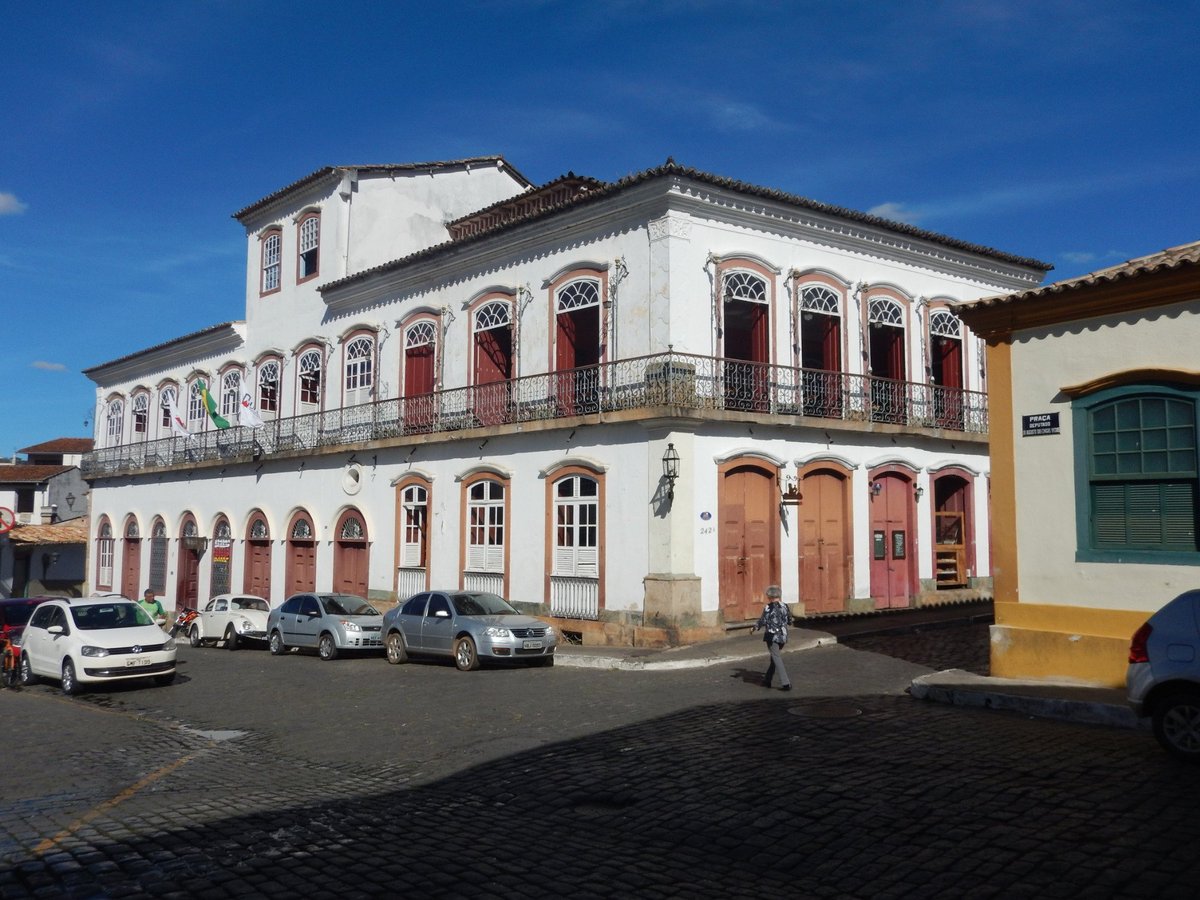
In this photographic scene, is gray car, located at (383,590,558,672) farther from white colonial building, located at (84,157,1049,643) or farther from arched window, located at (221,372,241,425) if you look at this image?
arched window, located at (221,372,241,425)

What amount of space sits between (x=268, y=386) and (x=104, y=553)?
43.6 ft

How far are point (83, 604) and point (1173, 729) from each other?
16.5 meters

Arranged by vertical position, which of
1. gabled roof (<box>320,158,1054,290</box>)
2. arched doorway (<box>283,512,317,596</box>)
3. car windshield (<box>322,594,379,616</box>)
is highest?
gabled roof (<box>320,158,1054,290</box>)

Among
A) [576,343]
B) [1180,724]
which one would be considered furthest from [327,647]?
[1180,724]

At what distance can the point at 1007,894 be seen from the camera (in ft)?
18.9

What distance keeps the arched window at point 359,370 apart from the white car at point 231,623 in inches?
231

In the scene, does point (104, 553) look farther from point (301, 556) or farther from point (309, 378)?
point (309, 378)

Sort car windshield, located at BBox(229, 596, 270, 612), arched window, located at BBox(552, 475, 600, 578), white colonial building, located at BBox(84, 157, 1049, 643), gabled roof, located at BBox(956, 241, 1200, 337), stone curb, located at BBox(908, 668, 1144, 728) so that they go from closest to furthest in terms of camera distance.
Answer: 1. stone curb, located at BBox(908, 668, 1144, 728)
2. gabled roof, located at BBox(956, 241, 1200, 337)
3. white colonial building, located at BBox(84, 157, 1049, 643)
4. arched window, located at BBox(552, 475, 600, 578)
5. car windshield, located at BBox(229, 596, 270, 612)

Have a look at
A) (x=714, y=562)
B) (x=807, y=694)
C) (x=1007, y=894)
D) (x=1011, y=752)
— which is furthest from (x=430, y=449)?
(x=1007, y=894)

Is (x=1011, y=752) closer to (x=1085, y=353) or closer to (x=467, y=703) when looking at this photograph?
(x=1085, y=353)

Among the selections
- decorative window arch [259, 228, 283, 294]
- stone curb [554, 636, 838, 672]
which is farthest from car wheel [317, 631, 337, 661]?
decorative window arch [259, 228, 283, 294]

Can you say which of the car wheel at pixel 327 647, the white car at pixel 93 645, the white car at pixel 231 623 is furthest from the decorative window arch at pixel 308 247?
the white car at pixel 93 645

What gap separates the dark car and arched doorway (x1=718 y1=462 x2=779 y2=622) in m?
12.6

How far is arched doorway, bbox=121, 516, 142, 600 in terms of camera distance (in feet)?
120
